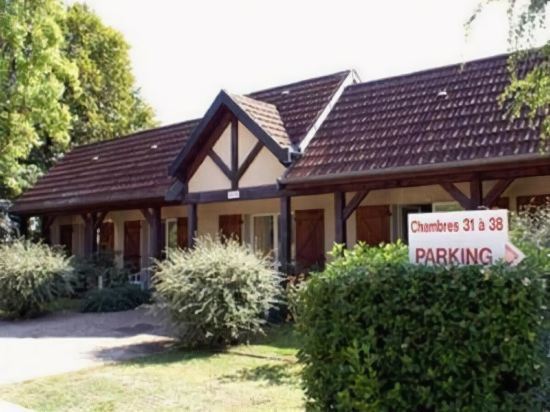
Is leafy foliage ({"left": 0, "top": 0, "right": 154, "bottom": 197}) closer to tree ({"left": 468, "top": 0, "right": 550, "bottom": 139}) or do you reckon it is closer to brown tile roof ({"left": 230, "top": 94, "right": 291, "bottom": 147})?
brown tile roof ({"left": 230, "top": 94, "right": 291, "bottom": 147})

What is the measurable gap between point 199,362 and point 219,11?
23.6 feet

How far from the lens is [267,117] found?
15398 millimetres

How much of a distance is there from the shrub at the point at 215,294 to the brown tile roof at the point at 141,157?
427 centimetres

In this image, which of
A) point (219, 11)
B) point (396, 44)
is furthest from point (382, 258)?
point (219, 11)

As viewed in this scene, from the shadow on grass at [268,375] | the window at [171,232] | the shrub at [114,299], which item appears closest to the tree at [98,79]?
the window at [171,232]

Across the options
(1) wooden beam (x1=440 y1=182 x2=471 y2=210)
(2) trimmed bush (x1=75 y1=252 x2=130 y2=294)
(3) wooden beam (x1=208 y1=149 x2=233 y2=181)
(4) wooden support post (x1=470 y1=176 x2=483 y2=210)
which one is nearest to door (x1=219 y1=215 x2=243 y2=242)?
(3) wooden beam (x1=208 y1=149 x2=233 y2=181)

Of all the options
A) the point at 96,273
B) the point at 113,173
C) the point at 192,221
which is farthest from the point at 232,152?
the point at 113,173

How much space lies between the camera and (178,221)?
20.1m

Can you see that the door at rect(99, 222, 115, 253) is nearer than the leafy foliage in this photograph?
No

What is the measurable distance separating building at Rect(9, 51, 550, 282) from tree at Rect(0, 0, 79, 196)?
2.44m

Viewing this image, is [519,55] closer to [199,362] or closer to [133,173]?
[199,362]

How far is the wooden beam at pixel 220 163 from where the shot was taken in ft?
50.4

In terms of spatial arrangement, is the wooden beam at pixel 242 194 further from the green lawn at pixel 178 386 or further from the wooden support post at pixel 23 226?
the wooden support post at pixel 23 226

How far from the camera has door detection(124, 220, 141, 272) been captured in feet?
69.5
